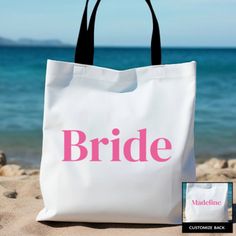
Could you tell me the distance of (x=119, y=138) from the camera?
201cm

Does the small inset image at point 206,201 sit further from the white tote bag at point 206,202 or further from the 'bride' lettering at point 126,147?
the 'bride' lettering at point 126,147

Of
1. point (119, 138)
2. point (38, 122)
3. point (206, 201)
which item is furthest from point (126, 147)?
point (38, 122)

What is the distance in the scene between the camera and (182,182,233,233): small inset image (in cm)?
200

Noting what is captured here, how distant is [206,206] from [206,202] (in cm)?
1

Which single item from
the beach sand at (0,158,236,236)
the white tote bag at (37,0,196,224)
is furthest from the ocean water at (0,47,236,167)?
the white tote bag at (37,0,196,224)

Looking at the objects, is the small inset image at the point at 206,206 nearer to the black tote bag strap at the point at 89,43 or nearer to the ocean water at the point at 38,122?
the black tote bag strap at the point at 89,43

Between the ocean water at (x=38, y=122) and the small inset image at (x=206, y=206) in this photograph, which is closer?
the small inset image at (x=206, y=206)

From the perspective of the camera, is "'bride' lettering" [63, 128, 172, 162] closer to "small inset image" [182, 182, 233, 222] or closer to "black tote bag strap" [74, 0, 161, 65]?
"small inset image" [182, 182, 233, 222]

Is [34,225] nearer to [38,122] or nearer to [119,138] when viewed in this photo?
[119,138]

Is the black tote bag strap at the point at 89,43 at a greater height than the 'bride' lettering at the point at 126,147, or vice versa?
the black tote bag strap at the point at 89,43

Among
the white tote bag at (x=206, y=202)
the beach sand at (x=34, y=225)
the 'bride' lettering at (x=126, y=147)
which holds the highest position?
the 'bride' lettering at (x=126, y=147)

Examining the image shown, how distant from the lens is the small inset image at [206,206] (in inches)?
78.6

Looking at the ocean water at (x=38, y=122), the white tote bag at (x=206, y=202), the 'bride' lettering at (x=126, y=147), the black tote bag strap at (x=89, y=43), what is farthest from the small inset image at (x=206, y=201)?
the ocean water at (x=38, y=122)

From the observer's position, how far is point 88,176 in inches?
79.1
